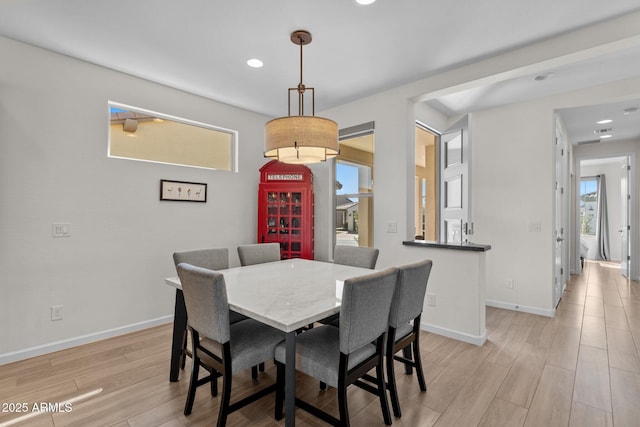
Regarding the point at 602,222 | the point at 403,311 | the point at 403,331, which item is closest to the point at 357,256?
the point at 403,331

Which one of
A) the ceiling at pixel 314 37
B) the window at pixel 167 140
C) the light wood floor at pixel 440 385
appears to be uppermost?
the ceiling at pixel 314 37

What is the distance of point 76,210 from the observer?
283 cm

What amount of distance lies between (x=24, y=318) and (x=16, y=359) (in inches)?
12.9

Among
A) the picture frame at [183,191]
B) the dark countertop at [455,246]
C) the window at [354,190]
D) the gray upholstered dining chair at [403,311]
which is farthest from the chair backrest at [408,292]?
the picture frame at [183,191]

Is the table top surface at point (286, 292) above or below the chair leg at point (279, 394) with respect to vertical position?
above

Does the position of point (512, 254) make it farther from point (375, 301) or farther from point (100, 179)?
point (100, 179)

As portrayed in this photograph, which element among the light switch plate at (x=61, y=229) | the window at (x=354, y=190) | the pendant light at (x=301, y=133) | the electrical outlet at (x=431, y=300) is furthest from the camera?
the window at (x=354, y=190)

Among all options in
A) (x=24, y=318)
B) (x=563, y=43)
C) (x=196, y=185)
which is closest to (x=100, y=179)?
(x=196, y=185)

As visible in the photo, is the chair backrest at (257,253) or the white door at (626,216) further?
the white door at (626,216)

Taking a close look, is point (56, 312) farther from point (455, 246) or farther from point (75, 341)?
point (455, 246)

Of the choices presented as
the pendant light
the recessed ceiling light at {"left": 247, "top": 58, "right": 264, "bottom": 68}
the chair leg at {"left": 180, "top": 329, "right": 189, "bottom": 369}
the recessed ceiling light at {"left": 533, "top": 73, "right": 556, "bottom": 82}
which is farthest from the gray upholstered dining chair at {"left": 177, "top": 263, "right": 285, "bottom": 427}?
the recessed ceiling light at {"left": 533, "top": 73, "right": 556, "bottom": 82}

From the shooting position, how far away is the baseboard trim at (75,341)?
2541 mm

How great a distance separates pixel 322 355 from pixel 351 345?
0.24m

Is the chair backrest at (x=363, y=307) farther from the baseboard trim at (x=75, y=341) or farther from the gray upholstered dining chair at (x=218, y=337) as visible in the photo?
the baseboard trim at (x=75, y=341)
